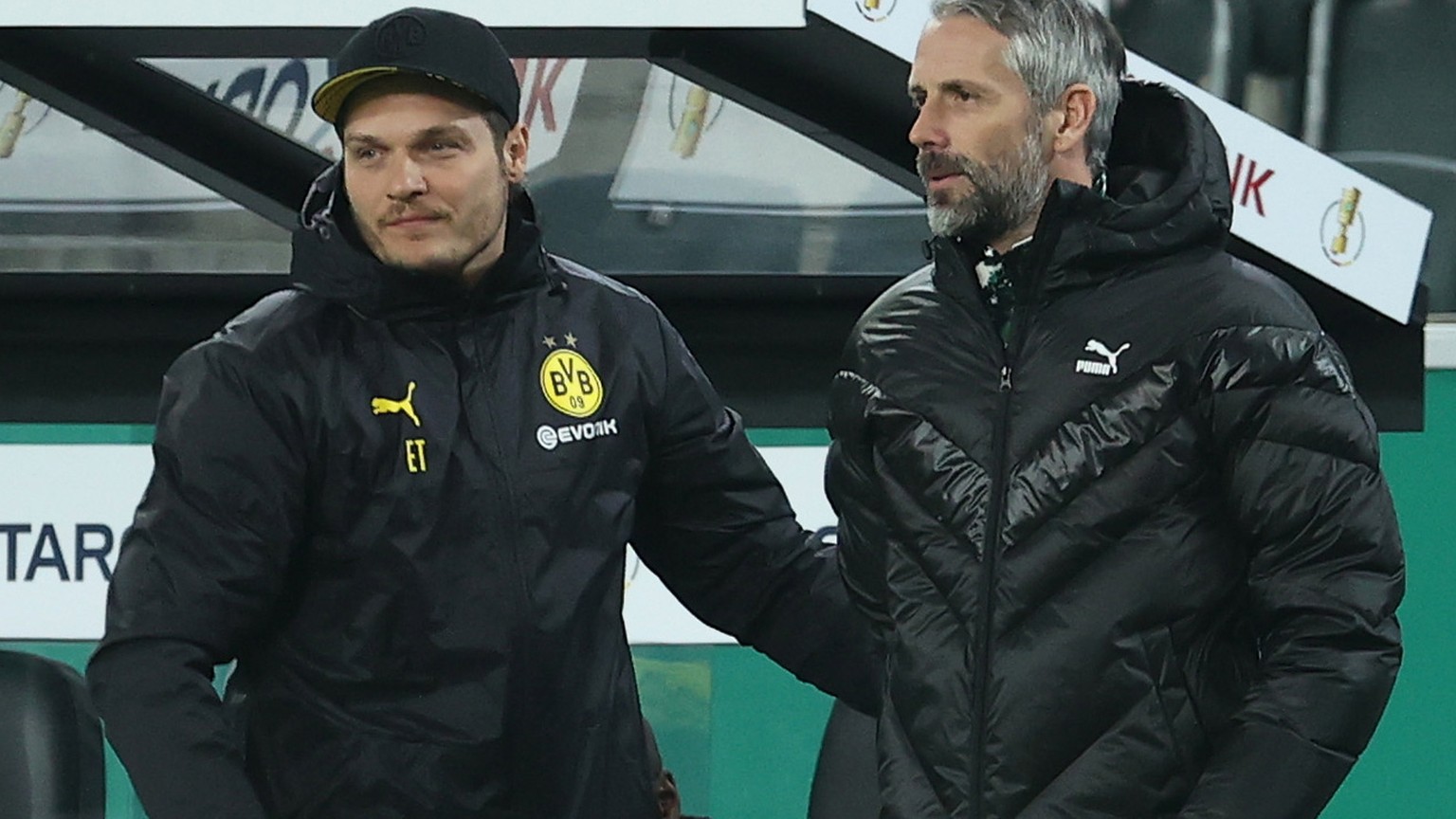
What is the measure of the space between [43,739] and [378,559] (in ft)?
4.66

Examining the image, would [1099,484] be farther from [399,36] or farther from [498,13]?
[498,13]

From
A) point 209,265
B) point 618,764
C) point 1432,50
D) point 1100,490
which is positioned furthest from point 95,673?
point 1432,50

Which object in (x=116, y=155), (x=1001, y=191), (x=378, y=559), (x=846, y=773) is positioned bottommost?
(x=846, y=773)

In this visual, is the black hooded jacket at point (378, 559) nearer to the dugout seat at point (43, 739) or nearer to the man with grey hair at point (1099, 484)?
the man with grey hair at point (1099, 484)

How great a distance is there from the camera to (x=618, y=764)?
2039mm

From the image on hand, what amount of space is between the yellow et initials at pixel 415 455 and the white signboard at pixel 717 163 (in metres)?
1.74

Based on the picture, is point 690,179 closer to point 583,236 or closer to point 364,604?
point 583,236

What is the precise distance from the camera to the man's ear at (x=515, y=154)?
205 centimetres

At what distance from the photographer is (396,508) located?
1.95 meters

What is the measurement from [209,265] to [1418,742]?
2045 millimetres

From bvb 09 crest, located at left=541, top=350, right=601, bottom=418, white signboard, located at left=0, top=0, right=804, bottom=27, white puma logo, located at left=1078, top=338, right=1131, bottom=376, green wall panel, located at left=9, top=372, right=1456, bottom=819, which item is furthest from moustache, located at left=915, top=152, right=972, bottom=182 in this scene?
green wall panel, located at left=9, top=372, right=1456, bottom=819

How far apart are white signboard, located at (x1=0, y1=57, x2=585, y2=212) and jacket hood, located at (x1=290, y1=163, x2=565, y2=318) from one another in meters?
1.60

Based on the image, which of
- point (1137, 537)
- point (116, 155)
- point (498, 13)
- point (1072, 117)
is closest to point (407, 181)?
point (1072, 117)

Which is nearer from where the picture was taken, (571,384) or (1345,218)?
(571,384)
